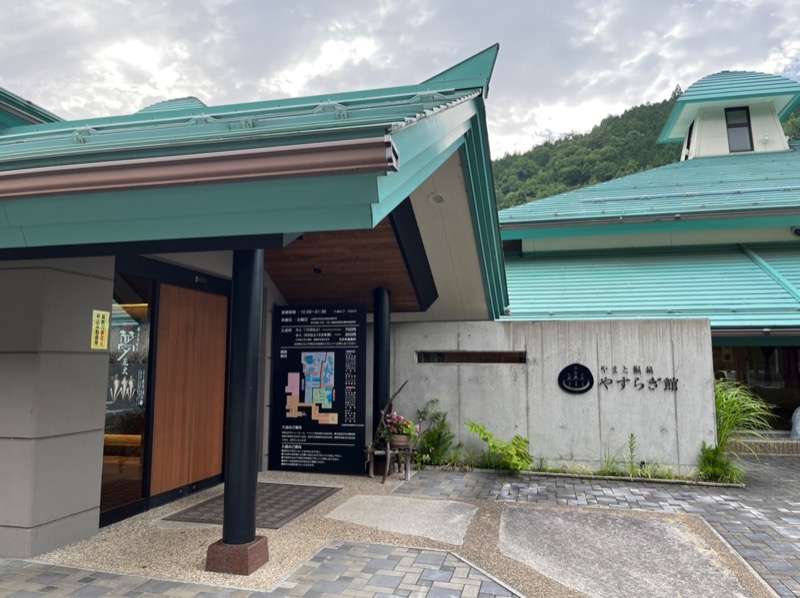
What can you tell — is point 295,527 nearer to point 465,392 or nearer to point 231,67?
point 465,392

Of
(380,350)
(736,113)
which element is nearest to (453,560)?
(380,350)

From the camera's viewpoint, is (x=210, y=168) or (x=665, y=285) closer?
(x=210, y=168)

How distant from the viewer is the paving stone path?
180 inches

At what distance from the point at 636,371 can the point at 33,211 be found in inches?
302

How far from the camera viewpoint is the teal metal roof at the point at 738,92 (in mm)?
16281

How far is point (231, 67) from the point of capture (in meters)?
18.4

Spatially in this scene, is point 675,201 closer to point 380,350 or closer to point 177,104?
point 380,350

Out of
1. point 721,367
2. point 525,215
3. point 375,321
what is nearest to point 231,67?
point 525,215

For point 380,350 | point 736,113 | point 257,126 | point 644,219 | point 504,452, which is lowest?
point 504,452

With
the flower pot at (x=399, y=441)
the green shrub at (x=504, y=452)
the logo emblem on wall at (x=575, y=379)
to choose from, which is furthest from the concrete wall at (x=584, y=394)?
the flower pot at (x=399, y=441)

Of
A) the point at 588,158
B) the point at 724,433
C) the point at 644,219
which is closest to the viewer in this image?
the point at 724,433

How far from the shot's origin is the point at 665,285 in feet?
37.4

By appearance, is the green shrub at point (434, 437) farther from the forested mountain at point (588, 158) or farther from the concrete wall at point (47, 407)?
the forested mountain at point (588, 158)

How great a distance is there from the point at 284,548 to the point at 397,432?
117 inches
